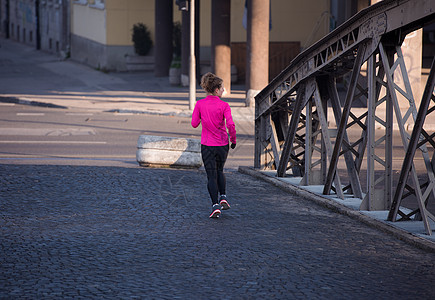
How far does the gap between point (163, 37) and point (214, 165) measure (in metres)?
22.2

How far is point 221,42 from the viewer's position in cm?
2548

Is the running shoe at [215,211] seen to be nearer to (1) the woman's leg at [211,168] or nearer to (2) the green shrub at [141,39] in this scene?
(1) the woman's leg at [211,168]

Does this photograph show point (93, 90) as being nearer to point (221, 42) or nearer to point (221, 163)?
point (221, 42)

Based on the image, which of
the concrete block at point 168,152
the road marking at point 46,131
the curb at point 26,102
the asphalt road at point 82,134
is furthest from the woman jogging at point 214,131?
the curb at point 26,102

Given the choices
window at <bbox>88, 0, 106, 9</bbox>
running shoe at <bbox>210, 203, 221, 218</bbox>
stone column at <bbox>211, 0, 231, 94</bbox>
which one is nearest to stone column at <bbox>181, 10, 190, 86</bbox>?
stone column at <bbox>211, 0, 231, 94</bbox>

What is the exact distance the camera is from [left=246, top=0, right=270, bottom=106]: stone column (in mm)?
22734

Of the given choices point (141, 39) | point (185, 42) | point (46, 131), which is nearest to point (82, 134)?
point (46, 131)

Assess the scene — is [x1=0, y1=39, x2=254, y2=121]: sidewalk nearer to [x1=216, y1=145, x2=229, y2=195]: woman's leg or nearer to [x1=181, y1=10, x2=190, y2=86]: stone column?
[x1=181, y1=10, x2=190, y2=86]: stone column

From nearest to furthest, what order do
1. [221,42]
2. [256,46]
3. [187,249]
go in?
[187,249], [256,46], [221,42]

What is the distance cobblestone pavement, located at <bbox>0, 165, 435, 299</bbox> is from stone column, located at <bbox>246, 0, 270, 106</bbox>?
13085 millimetres

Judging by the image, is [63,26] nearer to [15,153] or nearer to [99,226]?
[15,153]

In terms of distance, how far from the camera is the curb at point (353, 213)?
702cm

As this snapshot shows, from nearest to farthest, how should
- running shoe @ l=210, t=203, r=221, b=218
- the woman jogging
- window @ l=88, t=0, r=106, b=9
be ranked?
running shoe @ l=210, t=203, r=221, b=218
the woman jogging
window @ l=88, t=0, r=106, b=9

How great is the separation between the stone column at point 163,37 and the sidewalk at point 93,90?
52 cm
